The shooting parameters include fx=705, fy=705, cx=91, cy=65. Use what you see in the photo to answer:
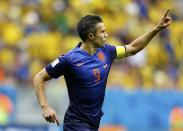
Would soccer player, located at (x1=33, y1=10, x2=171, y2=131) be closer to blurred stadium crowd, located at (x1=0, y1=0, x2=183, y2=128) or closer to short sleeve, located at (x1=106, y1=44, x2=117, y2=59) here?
short sleeve, located at (x1=106, y1=44, x2=117, y2=59)

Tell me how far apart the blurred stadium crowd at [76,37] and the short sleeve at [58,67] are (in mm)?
6076

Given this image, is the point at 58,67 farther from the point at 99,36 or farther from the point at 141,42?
the point at 141,42

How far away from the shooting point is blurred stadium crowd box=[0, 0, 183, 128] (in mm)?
14102

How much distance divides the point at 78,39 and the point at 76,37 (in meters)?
0.11

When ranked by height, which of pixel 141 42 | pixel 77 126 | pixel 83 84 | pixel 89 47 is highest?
Answer: pixel 141 42

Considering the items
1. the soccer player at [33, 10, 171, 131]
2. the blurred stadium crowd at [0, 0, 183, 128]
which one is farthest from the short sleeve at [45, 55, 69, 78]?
the blurred stadium crowd at [0, 0, 183, 128]

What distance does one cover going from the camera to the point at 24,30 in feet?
48.8

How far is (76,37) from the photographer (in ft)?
48.4

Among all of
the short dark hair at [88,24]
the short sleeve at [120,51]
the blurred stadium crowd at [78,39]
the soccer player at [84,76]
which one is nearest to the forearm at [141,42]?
the short sleeve at [120,51]

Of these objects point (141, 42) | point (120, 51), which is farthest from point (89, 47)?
point (141, 42)

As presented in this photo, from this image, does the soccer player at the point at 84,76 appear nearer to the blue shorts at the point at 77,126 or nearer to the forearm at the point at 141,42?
the blue shorts at the point at 77,126

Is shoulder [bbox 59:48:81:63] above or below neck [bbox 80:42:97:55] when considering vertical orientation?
below

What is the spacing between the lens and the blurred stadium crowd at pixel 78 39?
14102 mm

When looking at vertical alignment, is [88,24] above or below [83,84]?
above
